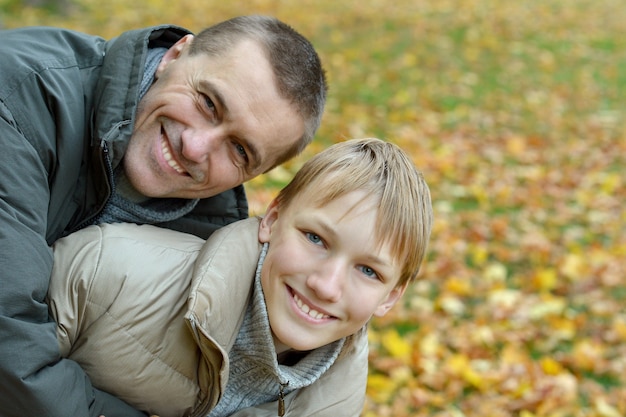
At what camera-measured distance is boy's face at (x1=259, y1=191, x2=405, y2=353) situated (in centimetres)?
211

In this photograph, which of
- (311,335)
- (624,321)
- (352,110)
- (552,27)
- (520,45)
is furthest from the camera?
(552,27)

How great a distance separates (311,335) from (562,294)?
273 cm

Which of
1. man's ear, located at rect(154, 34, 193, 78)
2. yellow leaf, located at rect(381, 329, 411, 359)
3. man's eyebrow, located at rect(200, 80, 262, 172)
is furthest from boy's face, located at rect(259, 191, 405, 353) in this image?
yellow leaf, located at rect(381, 329, 411, 359)

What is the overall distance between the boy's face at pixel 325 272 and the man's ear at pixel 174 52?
0.78 meters

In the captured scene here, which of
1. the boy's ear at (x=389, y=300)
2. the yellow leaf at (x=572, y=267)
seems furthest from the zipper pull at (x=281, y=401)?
the yellow leaf at (x=572, y=267)

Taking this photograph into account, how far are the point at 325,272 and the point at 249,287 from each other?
0.84 ft

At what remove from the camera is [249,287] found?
2221mm

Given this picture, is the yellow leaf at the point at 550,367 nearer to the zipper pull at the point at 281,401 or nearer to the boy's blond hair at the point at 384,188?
the boy's blond hair at the point at 384,188

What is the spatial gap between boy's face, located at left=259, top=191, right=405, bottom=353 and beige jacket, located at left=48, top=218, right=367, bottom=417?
0.38 ft

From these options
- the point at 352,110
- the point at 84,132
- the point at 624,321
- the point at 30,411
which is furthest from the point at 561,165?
the point at 30,411

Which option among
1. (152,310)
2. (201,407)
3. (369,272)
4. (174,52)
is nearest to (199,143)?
(174,52)

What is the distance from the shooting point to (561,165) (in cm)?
643

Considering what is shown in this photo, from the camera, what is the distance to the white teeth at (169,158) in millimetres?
2463

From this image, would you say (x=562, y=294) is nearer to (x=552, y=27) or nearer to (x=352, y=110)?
(x=352, y=110)
